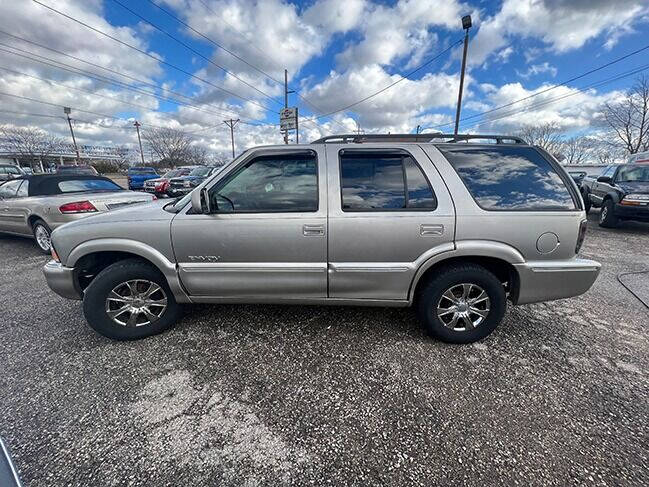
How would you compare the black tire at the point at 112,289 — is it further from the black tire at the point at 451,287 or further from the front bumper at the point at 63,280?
the black tire at the point at 451,287

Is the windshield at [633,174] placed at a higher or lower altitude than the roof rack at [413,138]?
lower

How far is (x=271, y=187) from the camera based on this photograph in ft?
8.60

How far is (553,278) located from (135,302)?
3852 millimetres

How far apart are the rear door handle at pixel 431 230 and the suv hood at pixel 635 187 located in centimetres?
816

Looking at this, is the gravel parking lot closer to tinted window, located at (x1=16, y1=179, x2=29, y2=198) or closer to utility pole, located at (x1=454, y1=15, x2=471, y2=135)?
tinted window, located at (x1=16, y1=179, x2=29, y2=198)

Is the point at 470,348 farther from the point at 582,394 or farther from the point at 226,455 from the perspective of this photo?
the point at 226,455

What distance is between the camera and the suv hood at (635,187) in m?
7.04

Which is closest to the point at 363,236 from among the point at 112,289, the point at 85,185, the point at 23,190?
the point at 112,289

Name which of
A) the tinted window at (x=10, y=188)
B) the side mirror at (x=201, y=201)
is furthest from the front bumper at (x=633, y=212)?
the tinted window at (x=10, y=188)

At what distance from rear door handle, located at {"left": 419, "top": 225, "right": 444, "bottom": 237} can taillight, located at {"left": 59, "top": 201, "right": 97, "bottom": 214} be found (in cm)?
571

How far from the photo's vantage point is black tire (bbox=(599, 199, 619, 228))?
25.1ft

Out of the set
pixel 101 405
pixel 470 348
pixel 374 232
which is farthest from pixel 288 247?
pixel 470 348

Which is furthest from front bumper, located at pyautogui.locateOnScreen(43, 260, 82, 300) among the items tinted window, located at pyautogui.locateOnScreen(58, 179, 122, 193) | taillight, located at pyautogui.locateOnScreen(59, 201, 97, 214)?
tinted window, located at pyautogui.locateOnScreen(58, 179, 122, 193)

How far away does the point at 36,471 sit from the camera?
1.62 meters
